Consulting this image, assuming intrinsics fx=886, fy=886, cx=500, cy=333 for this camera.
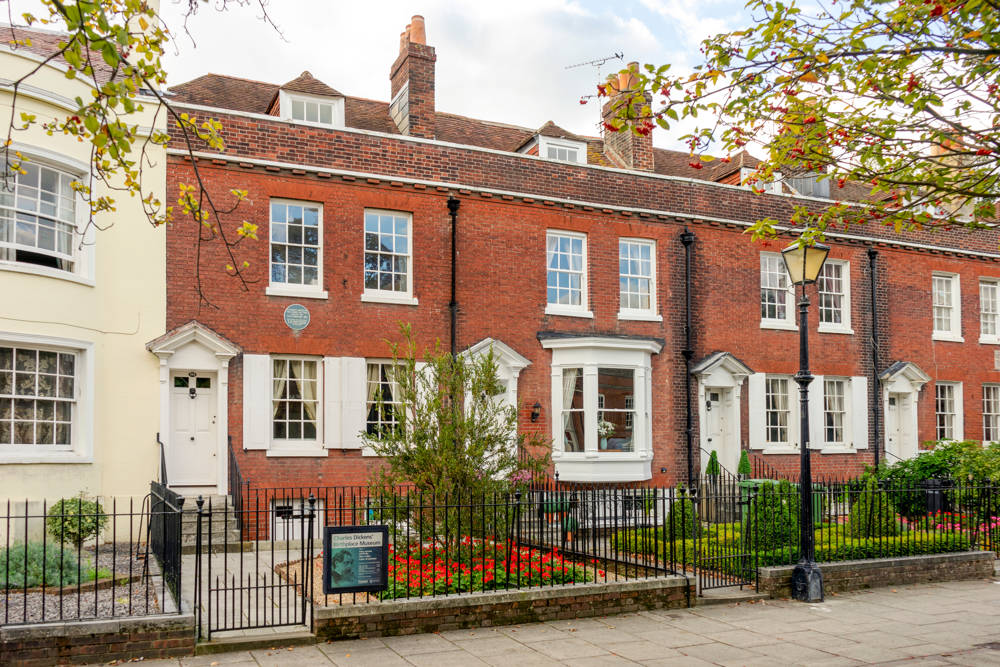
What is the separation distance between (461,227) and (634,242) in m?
4.49

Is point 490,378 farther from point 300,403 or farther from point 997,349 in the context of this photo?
point 997,349

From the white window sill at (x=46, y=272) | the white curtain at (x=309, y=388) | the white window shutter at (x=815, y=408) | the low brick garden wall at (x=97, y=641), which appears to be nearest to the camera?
the low brick garden wall at (x=97, y=641)

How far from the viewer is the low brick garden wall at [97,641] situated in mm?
7895

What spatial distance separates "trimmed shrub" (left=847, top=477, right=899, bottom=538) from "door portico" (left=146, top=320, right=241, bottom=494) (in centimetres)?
1079

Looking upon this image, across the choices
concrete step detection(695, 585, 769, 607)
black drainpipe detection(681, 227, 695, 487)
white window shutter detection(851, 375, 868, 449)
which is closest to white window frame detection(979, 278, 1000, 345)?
white window shutter detection(851, 375, 868, 449)

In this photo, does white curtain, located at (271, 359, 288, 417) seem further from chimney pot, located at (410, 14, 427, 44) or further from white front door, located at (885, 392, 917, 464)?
white front door, located at (885, 392, 917, 464)

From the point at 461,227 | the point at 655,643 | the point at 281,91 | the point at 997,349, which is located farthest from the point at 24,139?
the point at 997,349

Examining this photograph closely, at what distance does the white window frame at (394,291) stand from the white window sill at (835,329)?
10975 mm

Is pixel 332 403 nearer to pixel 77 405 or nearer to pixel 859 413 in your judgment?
pixel 77 405

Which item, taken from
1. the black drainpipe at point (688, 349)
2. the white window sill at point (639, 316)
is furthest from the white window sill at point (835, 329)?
the white window sill at point (639, 316)

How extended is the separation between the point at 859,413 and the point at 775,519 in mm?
10774

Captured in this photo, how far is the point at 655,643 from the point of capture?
30.8 feet

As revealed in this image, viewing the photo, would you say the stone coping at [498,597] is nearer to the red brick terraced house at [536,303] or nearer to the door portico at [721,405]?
the red brick terraced house at [536,303]

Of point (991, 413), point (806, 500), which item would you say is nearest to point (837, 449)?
point (991, 413)
